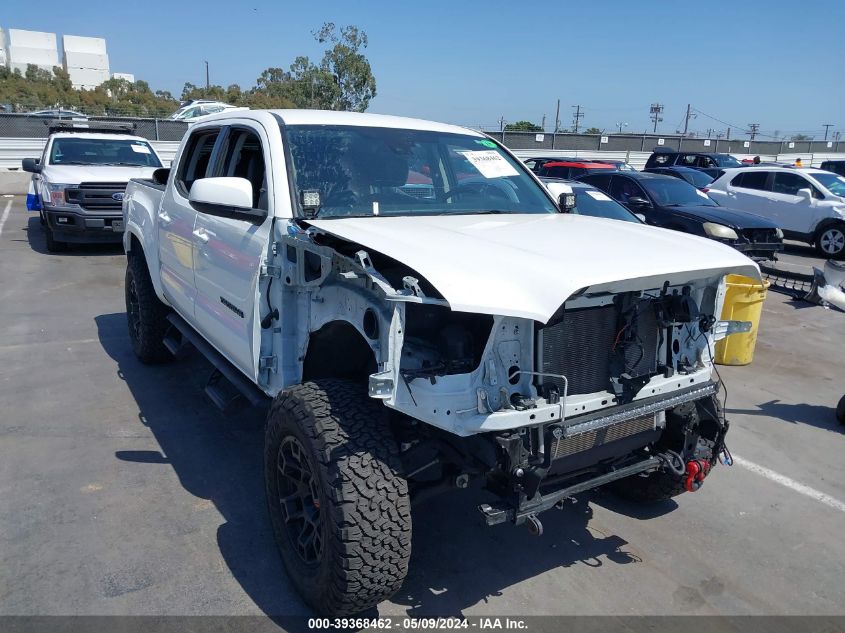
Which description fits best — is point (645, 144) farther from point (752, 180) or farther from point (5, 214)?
point (5, 214)

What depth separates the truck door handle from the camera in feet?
13.9

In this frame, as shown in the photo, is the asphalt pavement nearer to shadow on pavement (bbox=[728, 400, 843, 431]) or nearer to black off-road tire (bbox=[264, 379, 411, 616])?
shadow on pavement (bbox=[728, 400, 843, 431])

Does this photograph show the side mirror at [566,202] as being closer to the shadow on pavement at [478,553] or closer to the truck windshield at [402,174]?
the truck windshield at [402,174]

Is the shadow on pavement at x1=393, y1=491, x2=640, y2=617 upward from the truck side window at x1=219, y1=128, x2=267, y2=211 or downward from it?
downward

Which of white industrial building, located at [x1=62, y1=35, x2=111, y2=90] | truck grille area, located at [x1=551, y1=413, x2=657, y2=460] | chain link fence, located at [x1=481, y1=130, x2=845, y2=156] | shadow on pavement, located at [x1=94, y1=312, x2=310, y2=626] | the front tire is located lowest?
shadow on pavement, located at [x1=94, y1=312, x2=310, y2=626]

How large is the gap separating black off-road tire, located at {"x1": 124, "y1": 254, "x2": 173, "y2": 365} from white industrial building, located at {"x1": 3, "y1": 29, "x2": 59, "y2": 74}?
4763 inches

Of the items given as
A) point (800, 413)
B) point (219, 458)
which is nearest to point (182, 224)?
point (219, 458)

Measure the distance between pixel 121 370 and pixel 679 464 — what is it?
193 inches

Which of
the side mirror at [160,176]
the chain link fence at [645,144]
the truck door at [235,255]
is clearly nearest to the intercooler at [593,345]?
the truck door at [235,255]

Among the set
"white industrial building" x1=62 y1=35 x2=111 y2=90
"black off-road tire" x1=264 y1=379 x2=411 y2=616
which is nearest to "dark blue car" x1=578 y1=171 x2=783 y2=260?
"black off-road tire" x1=264 y1=379 x2=411 y2=616

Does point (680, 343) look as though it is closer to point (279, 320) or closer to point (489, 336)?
point (489, 336)

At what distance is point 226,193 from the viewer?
3.40 meters

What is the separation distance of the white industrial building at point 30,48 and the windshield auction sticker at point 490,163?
123 metres

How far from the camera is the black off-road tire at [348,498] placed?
262 cm
